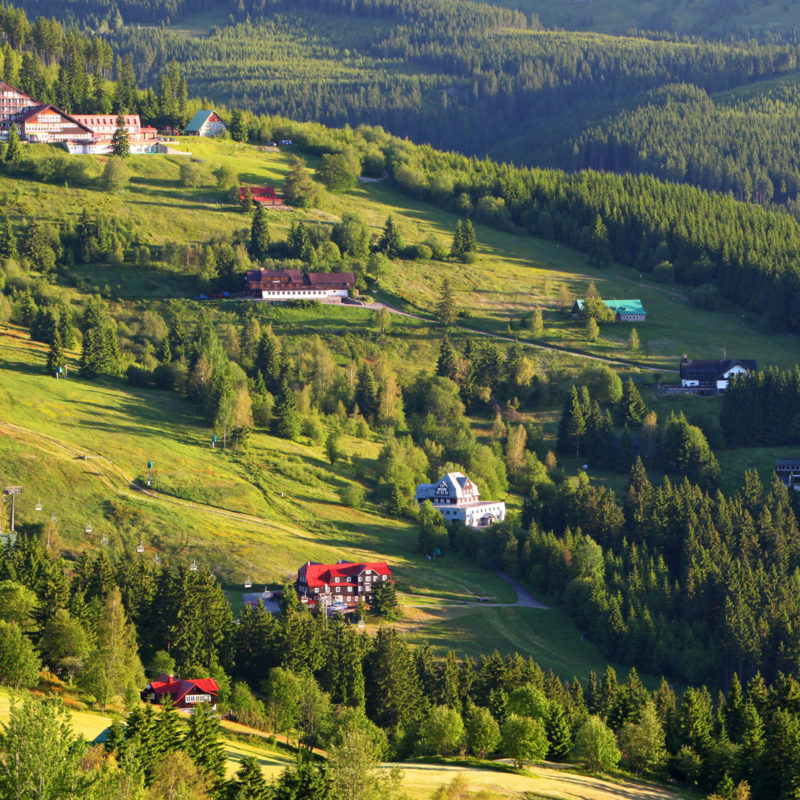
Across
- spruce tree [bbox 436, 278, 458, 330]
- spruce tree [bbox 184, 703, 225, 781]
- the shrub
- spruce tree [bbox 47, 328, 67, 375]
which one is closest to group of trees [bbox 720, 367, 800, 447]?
spruce tree [bbox 436, 278, 458, 330]

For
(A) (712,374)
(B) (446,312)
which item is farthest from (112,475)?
(A) (712,374)

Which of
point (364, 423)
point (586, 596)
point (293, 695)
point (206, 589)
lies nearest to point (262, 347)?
point (364, 423)

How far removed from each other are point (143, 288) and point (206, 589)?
86125mm

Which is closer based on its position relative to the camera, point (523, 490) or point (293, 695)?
point (293, 695)

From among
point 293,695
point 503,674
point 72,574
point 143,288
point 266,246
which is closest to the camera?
point 293,695

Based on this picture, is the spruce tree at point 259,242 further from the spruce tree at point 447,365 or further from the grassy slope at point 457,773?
the grassy slope at point 457,773

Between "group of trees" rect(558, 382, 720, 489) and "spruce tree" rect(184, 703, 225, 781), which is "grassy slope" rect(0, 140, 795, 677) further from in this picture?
"spruce tree" rect(184, 703, 225, 781)

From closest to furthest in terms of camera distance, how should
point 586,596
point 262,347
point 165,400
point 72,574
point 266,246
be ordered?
1. point 72,574
2. point 586,596
3. point 165,400
4. point 262,347
5. point 266,246

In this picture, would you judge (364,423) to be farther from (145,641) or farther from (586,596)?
(145,641)

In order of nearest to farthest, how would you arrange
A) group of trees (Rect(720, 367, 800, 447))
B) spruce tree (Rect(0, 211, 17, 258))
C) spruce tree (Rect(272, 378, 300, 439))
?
spruce tree (Rect(272, 378, 300, 439)) → group of trees (Rect(720, 367, 800, 447)) → spruce tree (Rect(0, 211, 17, 258))

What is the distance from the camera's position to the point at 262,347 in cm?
17062

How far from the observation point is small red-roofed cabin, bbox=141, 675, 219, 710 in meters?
89.9

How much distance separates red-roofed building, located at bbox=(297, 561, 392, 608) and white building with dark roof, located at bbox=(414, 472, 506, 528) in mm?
23694

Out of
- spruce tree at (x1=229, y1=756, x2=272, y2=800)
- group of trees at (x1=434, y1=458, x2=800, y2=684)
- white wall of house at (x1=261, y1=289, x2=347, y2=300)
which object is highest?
white wall of house at (x1=261, y1=289, x2=347, y2=300)
